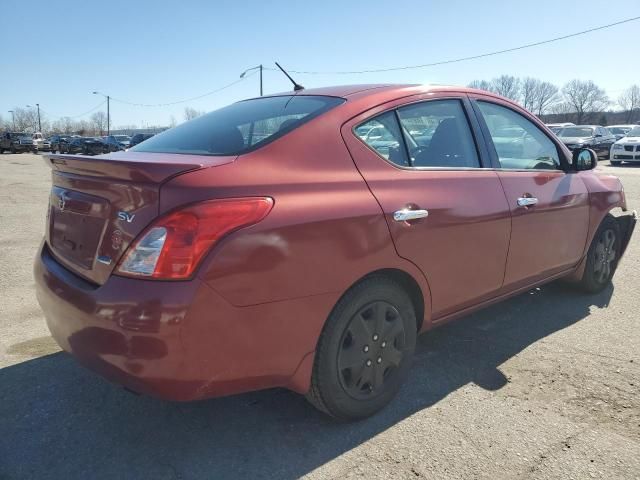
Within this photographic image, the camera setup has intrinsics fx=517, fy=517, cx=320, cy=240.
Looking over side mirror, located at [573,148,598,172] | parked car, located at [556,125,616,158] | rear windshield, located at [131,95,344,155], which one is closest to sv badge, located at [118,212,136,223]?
rear windshield, located at [131,95,344,155]

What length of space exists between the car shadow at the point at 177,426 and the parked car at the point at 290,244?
0.22 metres

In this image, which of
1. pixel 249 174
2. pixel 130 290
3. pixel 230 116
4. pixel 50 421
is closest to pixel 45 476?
pixel 50 421

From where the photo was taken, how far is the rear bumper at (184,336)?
76.0 inches

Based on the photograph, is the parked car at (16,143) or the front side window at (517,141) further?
the parked car at (16,143)

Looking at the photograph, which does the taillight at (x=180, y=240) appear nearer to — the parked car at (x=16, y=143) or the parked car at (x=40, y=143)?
the parked car at (x=16, y=143)

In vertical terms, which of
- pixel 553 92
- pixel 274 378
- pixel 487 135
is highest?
pixel 553 92

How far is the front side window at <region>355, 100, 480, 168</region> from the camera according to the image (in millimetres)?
2709

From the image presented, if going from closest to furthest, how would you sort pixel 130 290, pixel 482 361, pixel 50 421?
pixel 130 290 < pixel 50 421 < pixel 482 361

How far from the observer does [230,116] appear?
122 inches

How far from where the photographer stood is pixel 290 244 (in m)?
2.13

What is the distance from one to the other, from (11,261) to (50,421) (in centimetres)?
362

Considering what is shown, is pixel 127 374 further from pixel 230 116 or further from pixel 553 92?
pixel 553 92

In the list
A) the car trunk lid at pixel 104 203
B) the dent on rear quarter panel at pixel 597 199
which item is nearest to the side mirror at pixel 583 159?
the dent on rear quarter panel at pixel 597 199

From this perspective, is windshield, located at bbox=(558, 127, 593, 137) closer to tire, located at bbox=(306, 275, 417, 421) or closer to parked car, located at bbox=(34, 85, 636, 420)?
parked car, located at bbox=(34, 85, 636, 420)
